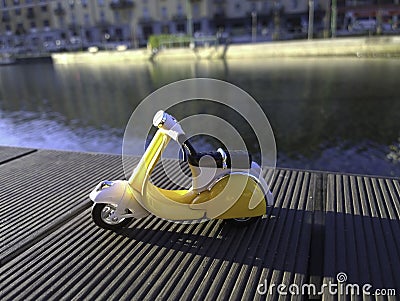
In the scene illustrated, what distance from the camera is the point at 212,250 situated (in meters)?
2.90

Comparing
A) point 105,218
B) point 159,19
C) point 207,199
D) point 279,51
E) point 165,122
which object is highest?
point 159,19

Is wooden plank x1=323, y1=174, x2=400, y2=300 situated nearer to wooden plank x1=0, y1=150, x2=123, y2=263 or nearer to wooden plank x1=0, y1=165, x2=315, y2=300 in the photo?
wooden plank x1=0, y1=165, x2=315, y2=300

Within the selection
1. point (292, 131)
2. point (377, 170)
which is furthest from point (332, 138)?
point (377, 170)

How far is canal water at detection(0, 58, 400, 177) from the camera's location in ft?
25.5

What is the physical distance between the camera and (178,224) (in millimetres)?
3326

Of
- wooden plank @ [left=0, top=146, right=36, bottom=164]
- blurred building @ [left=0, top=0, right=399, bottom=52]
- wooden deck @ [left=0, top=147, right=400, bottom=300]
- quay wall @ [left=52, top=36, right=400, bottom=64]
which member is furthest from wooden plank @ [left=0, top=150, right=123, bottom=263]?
blurred building @ [left=0, top=0, right=399, bottom=52]

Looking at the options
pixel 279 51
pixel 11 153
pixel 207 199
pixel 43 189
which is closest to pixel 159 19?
pixel 279 51

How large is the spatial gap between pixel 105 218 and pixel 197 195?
85cm

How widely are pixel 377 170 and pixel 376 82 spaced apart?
9.86 m

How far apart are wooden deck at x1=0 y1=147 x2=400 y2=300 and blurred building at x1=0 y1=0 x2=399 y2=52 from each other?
37.7 metres

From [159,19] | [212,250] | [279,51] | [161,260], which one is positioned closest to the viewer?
[161,260]

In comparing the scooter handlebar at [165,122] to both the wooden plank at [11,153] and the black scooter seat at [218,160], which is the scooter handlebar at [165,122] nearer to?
the black scooter seat at [218,160]

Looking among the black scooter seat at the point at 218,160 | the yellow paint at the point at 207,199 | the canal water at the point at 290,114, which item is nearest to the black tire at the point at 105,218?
the yellow paint at the point at 207,199

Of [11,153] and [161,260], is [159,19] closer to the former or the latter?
[11,153]
